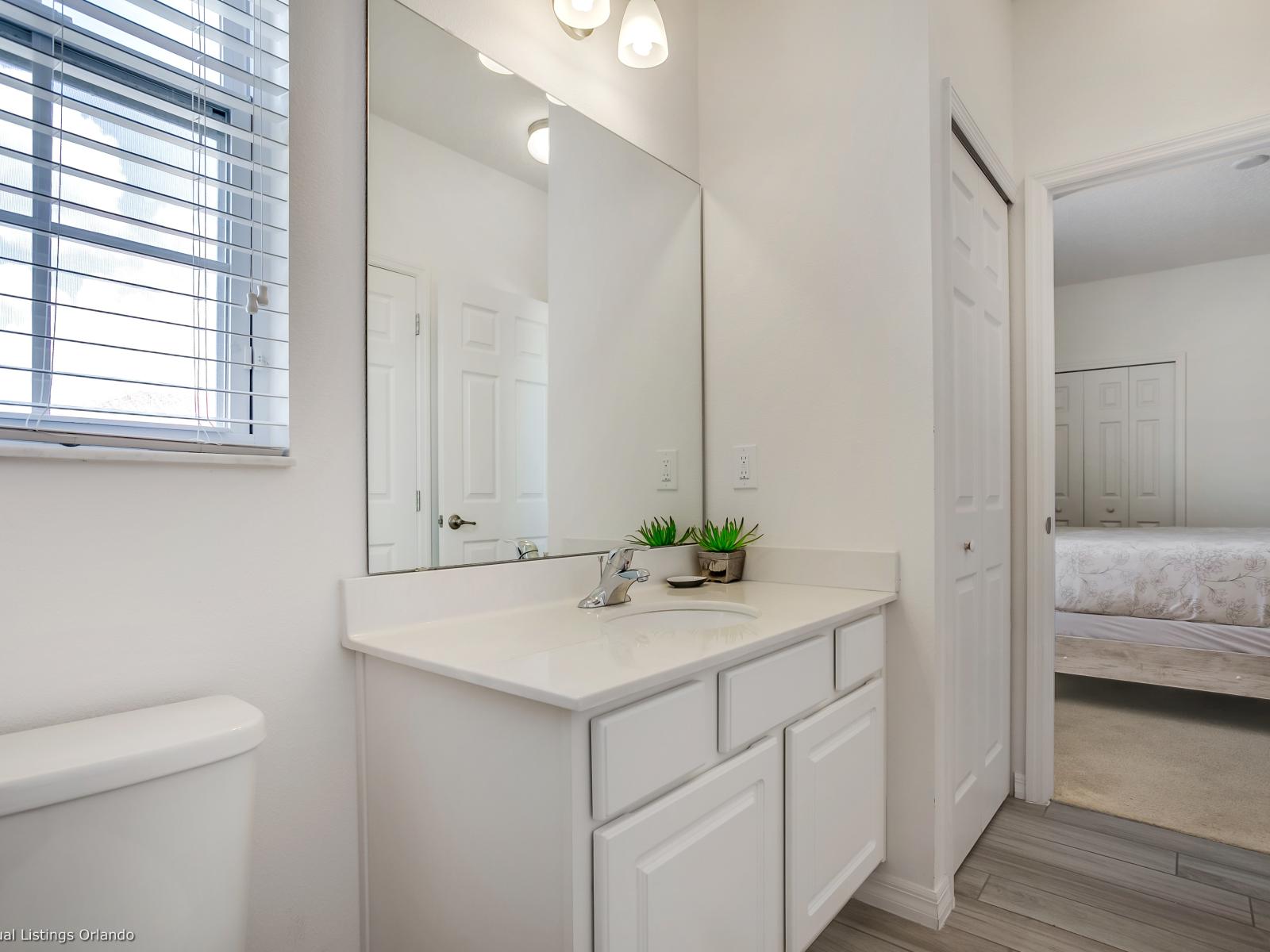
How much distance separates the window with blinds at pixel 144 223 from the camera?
93cm

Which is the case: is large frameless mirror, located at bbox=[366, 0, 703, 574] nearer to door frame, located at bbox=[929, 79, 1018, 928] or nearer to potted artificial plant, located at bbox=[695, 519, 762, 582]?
potted artificial plant, located at bbox=[695, 519, 762, 582]

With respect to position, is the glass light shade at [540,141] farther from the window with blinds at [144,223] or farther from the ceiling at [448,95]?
the window with blinds at [144,223]

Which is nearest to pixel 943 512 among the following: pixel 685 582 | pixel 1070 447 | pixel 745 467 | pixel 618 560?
pixel 745 467

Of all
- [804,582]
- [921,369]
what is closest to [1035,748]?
[804,582]

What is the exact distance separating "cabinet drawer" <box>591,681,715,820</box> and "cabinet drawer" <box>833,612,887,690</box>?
0.48 meters

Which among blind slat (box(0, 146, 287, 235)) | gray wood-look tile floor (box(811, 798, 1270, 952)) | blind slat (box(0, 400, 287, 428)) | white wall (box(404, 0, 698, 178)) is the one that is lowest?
gray wood-look tile floor (box(811, 798, 1270, 952))

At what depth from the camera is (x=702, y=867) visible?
108 centimetres

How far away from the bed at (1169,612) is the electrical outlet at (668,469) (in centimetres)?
200

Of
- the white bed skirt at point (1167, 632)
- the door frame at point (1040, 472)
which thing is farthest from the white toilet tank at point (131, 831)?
the white bed skirt at point (1167, 632)

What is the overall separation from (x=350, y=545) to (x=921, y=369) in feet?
4.37

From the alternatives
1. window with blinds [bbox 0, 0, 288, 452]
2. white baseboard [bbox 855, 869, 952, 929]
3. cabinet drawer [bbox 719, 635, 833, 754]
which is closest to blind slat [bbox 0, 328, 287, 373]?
window with blinds [bbox 0, 0, 288, 452]

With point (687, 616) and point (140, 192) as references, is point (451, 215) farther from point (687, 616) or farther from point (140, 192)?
point (687, 616)

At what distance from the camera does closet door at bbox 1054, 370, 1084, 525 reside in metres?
5.70

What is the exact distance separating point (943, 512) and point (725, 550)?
56cm
